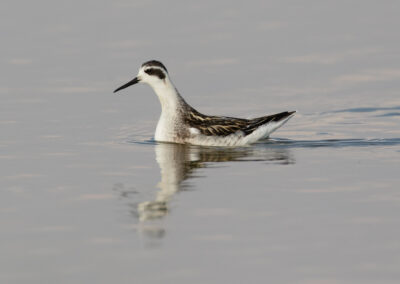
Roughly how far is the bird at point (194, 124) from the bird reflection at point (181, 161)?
324 mm

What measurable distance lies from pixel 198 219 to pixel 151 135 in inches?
372

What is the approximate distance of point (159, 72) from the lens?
22.5 metres

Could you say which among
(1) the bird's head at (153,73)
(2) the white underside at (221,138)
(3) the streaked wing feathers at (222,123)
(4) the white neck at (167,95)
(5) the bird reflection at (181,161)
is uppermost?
(1) the bird's head at (153,73)

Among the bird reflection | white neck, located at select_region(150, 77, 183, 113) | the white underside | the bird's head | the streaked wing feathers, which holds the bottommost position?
the bird reflection

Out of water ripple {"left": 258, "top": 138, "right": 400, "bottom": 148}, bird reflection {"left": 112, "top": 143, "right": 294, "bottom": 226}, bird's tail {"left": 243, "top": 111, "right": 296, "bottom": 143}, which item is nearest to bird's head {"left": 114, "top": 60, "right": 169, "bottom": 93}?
bird reflection {"left": 112, "top": 143, "right": 294, "bottom": 226}

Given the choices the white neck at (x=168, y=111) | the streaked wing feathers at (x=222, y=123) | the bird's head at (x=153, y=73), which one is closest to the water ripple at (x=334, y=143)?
the streaked wing feathers at (x=222, y=123)

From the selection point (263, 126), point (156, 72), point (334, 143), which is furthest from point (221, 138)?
point (334, 143)

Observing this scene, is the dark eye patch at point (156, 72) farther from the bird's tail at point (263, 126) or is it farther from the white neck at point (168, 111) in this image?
the bird's tail at point (263, 126)

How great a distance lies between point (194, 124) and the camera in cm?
2203

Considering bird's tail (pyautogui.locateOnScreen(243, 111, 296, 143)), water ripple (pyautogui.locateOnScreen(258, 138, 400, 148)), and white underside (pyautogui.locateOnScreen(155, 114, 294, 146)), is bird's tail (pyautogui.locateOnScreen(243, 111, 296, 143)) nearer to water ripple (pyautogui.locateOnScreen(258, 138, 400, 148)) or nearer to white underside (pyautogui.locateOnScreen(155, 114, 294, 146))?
white underside (pyautogui.locateOnScreen(155, 114, 294, 146))

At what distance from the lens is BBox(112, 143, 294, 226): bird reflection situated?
14414mm

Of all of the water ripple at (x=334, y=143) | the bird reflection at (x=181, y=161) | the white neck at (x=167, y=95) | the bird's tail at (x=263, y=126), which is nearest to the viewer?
the bird reflection at (x=181, y=161)

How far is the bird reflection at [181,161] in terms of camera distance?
14414 mm

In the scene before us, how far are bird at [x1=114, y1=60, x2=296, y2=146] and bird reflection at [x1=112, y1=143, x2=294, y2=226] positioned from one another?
0.32 metres
